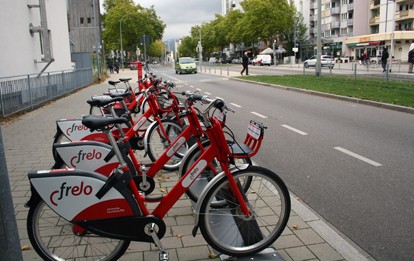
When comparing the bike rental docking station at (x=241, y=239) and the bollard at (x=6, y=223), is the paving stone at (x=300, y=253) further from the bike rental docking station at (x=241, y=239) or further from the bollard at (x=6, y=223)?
the bollard at (x=6, y=223)

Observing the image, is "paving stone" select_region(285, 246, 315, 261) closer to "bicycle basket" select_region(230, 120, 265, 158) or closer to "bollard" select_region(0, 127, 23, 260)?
"bicycle basket" select_region(230, 120, 265, 158)

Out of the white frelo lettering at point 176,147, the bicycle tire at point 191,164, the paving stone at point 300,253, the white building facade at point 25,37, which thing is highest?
the white building facade at point 25,37

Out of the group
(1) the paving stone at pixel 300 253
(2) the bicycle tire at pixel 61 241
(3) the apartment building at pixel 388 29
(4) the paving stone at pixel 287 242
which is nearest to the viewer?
(2) the bicycle tire at pixel 61 241

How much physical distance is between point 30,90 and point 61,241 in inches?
441

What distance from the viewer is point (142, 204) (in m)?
3.03

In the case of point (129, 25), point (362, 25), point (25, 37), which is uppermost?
point (129, 25)

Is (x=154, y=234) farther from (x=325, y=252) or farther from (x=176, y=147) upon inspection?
(x=325, y=252)

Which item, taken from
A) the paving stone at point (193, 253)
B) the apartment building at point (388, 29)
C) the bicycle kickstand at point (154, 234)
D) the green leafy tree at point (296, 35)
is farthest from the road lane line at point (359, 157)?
the green leafy tree at point (296, 35)

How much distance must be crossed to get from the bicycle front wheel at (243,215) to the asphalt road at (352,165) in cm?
83

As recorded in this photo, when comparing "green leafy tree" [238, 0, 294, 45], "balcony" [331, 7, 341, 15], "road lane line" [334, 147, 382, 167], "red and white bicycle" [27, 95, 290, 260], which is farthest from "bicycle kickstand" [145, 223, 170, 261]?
"balcony" [331, 7, 341, 15]

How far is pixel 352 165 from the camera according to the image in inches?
237

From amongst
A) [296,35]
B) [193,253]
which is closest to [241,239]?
[193,253]

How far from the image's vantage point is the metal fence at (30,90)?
37.6ft

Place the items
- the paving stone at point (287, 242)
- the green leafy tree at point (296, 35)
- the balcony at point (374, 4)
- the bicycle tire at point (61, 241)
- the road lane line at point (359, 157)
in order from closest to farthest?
the bicycle tire at point (61, 241)
the paving stone at point (287, 242)
the road lane line at point (359, 157)
the balcony at point (374, 4)
the green leafy tree at point (296, 35)
